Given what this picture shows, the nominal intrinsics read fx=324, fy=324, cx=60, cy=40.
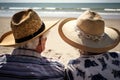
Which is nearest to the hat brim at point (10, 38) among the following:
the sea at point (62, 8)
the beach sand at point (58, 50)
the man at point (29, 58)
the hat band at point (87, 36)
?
the man at point (29, 58)

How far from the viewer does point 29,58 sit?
192 cm

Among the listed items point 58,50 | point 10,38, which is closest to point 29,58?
point 10,38

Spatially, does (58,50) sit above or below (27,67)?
below

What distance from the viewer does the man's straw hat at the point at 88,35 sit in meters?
1.99

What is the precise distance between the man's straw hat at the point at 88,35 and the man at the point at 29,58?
15cm

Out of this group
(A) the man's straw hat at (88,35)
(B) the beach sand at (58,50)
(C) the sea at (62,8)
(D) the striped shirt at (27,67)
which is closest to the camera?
(D) the striped shirt at (27,67)

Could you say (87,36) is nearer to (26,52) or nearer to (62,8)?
(26,52)

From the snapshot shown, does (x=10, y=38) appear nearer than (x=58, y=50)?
Yes

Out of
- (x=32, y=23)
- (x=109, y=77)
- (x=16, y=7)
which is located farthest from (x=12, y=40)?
(x=16, y=7)

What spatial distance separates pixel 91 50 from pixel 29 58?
0.38 m

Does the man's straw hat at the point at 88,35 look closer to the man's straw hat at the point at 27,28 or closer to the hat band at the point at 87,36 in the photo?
the hat band at the point at 87,36

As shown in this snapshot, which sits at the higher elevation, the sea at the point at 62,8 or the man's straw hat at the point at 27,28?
the man's straw hat at the point at 27,28

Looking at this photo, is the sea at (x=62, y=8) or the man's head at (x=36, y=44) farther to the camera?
the sea at (x=62, y=8)

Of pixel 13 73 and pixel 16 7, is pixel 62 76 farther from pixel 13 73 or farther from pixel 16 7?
pixel 16 7
